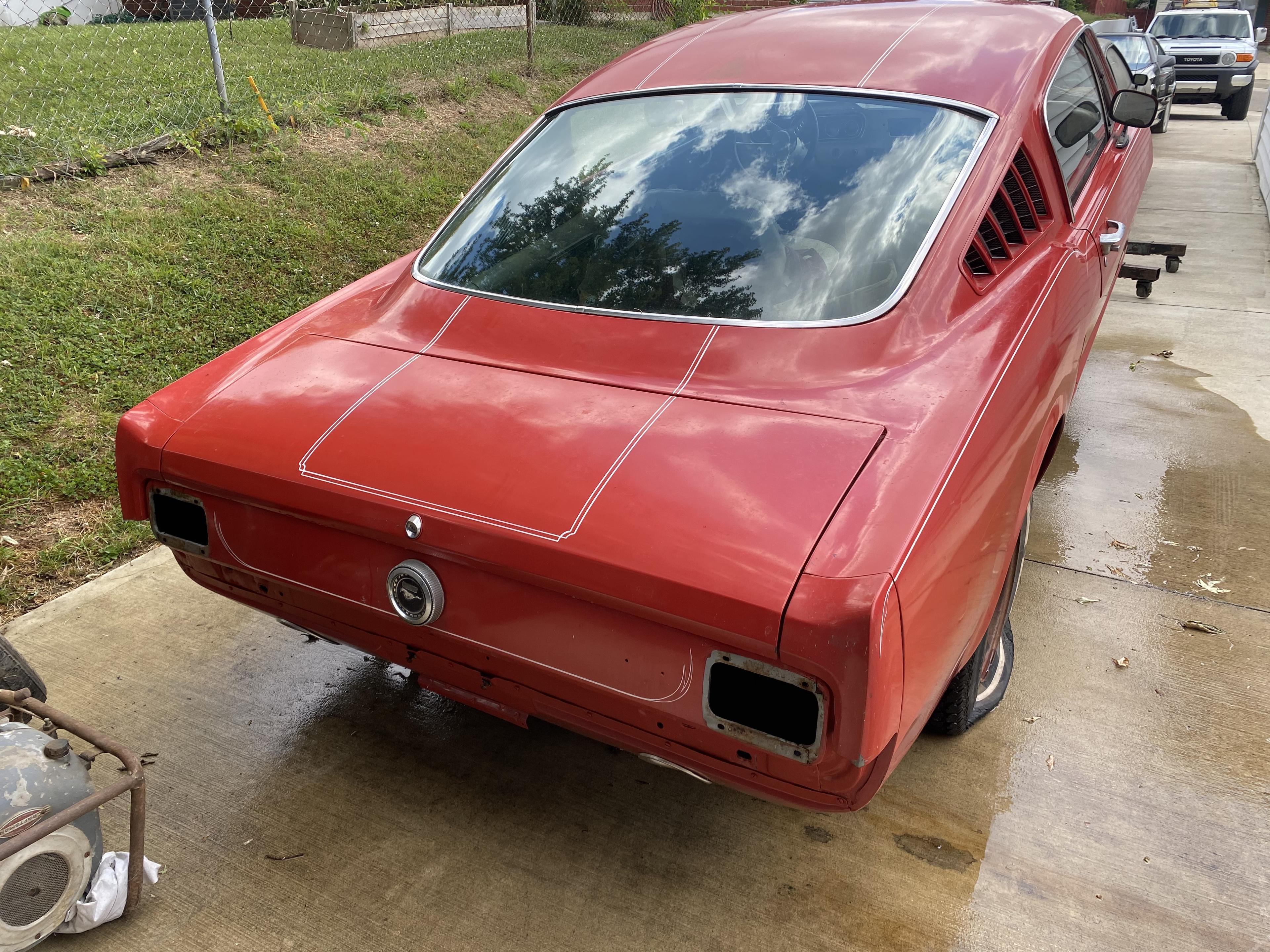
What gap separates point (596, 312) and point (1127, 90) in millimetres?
2368

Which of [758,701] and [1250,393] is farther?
[1250,393]

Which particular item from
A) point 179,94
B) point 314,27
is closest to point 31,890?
point 179,94

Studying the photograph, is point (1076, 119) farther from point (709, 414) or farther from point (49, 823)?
point (49, 823)

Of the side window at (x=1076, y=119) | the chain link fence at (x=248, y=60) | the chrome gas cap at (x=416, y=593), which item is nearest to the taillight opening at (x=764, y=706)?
the chrome gas cap at (x=416, y=593)

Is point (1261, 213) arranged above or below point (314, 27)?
below

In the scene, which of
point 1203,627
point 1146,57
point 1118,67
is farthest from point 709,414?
point 1146,57

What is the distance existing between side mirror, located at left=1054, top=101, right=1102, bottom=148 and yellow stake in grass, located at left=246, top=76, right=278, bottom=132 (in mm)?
5604

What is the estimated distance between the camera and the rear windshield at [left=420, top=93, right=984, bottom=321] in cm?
228

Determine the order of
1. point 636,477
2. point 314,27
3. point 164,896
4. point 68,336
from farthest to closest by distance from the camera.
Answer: point 314,27 < point 68,336 < point 164,896 < point 636,477

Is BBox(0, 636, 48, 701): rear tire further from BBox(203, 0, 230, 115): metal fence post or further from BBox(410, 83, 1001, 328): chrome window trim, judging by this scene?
BBox(203, 0, 230, 115): metal fence post

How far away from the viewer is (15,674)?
238 cm

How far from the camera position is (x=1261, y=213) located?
28.5ft

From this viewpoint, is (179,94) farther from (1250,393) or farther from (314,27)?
(1250,393)

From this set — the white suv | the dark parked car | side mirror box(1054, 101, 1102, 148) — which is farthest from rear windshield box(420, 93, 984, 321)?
the white suv
